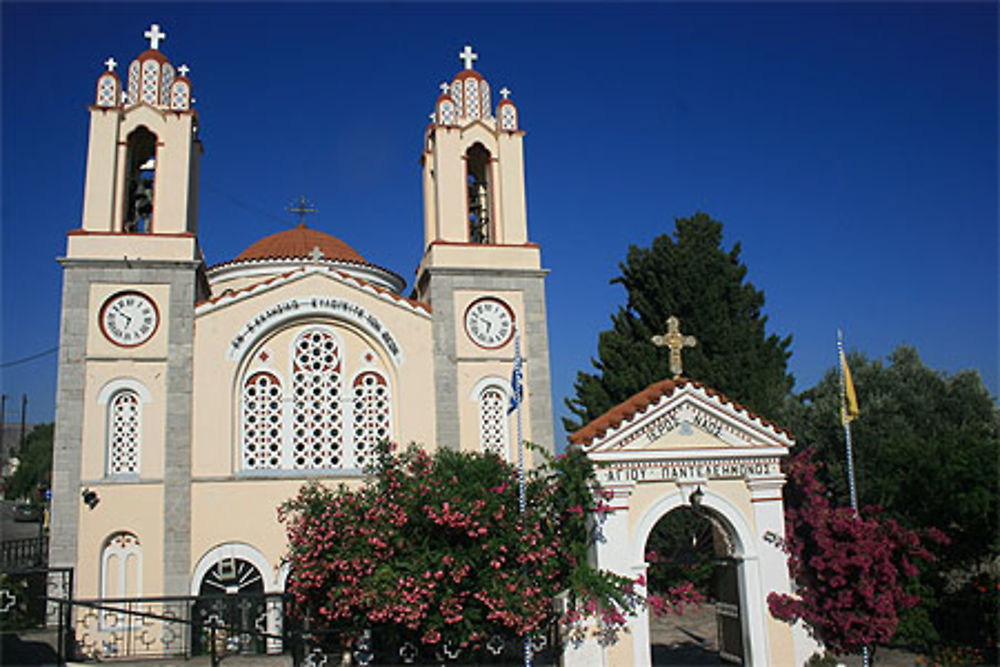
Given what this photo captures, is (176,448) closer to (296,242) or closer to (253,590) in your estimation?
(253,590)

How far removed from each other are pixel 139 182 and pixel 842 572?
1682 cm

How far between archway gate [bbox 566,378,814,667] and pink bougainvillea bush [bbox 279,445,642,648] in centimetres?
35

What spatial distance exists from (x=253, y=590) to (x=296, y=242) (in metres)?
11.0

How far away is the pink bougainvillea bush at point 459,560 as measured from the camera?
12.2 m

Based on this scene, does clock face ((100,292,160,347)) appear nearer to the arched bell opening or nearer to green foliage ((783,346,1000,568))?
the arched bell opening

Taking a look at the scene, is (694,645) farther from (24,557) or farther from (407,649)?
(24,557)

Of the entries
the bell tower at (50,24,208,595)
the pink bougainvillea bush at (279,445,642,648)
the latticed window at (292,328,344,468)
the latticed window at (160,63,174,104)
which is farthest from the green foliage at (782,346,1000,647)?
the latticed window at (160,63,174,104)

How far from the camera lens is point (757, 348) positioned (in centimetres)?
2819

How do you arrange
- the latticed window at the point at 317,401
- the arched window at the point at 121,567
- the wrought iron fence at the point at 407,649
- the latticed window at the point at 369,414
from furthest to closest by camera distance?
the latticed window at the point at 369,414
the latticed window at the point at 317,401
the arched window at the point at 121,567
the wrought iron fence at the point at 407,649

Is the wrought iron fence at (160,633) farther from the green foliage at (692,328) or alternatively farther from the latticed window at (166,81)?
the green foliage at (692,328)

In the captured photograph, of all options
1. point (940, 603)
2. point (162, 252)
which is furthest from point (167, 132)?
point (940, 603)

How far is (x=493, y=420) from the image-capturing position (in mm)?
18906

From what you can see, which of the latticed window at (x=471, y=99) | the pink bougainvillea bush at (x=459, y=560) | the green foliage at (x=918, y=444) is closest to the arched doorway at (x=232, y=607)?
the pink bougainvillea bush at (x=459, y=560)

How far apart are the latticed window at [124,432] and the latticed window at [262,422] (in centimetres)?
212
